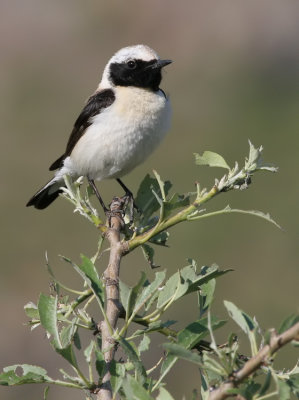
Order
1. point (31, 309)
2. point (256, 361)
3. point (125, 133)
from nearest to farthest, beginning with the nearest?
point (256, 361) < point (31, 309) < point (125, 133)

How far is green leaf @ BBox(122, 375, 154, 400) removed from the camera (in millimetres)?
1419

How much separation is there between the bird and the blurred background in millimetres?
2970

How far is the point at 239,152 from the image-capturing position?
11.6 meters

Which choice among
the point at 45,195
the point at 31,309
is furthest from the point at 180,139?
the point at 31,309

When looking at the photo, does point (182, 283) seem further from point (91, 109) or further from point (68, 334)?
point (91, 109)

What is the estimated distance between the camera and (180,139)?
41.1ft

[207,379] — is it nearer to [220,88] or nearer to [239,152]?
[239,152]

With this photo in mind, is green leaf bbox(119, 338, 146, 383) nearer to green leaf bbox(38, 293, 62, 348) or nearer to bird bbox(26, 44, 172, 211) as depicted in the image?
green leaf bbox(38, 293, 62, 348)

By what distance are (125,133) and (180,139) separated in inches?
315

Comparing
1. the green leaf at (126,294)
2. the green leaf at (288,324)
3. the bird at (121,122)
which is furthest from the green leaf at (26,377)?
the bird at (121,122)

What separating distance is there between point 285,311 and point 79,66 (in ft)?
24.1

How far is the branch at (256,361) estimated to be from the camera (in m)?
1.30

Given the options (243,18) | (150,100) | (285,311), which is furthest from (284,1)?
(150,100)

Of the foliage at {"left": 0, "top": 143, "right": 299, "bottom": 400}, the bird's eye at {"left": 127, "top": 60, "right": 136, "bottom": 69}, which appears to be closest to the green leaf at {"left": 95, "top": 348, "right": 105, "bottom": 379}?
the foliage at {"left": 0, "top": 143, "right": 299, "bottom": 400}
